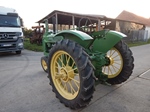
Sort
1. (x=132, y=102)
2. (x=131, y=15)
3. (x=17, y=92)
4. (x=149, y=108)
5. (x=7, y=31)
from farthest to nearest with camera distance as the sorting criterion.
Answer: (x=131, y=15), (x=7, y=31), (x=17, y=92), (x=132, y=102), (x=149, y=108)

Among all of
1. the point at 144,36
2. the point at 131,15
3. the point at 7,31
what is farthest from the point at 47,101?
the point at 131,15

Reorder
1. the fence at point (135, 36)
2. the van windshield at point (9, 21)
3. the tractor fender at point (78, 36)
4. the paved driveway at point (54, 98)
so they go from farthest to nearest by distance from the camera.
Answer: the fence at point (135, 36)
the van windshield at point (9, 21)
the paved driveway at point (54, 98)
the tractor fender at point (78, 36)

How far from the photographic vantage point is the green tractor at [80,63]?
5.76ft

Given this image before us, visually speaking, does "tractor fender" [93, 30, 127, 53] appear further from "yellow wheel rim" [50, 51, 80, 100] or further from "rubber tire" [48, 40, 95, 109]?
"rubber tire" [48, 40, 95, 109]

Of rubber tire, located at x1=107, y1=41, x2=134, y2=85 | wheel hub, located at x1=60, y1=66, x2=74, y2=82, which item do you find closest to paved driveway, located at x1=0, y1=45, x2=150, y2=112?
rubber tire, located at x1=107, y1=41, x2=134, y2=85

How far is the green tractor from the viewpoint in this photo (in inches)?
69.1

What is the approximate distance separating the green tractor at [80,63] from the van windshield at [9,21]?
5.14 metres

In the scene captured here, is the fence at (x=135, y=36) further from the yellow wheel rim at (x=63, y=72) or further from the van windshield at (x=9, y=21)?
the yellow wheel rim at (x=63, y=72)

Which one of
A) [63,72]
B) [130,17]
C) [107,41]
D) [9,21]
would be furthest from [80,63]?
[130,17]

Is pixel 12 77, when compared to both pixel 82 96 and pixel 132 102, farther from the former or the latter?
pixel 132 102

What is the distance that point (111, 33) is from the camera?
2479mm

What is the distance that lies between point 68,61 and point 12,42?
535 cm

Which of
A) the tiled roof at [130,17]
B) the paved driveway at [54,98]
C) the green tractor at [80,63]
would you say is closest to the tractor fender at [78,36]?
the green tractor at [80,63]

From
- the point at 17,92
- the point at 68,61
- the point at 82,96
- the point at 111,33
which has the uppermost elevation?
the point at 111,33
